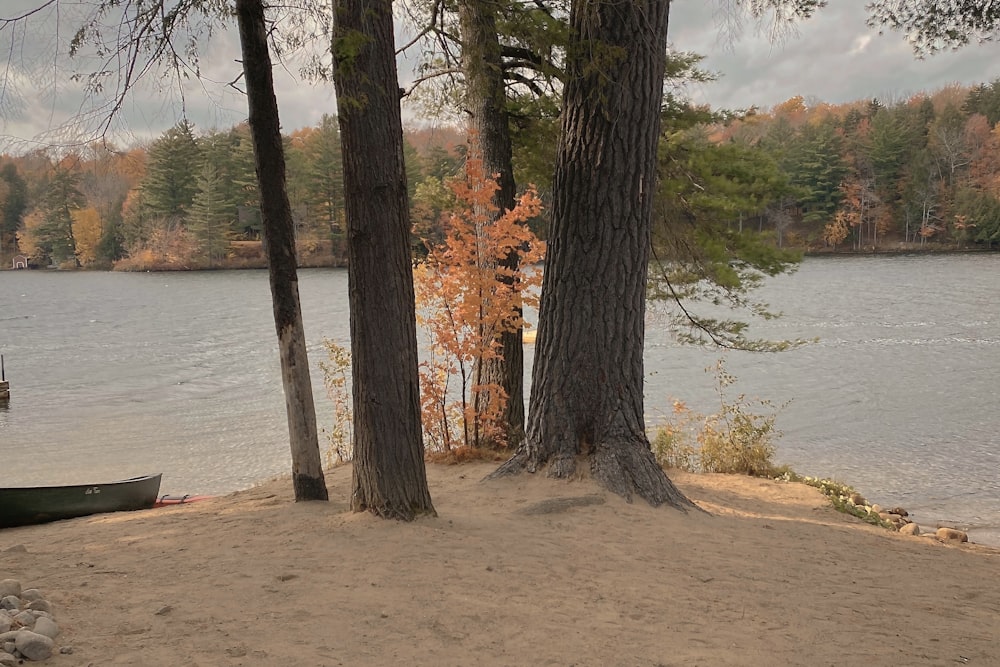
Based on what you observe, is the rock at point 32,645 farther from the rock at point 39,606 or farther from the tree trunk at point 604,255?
the tree trunk at point 604,255

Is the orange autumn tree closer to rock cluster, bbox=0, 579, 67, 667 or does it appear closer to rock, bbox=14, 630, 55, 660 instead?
rock cluster, bbox=0, 579, 67, 667

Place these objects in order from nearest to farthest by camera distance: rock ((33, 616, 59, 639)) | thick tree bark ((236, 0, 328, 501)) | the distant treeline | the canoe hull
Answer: rock ((33, 616, 59, 639)) < thick tree bark ((236, 0, 328, 501)) < the canoe hull < the distant treeline

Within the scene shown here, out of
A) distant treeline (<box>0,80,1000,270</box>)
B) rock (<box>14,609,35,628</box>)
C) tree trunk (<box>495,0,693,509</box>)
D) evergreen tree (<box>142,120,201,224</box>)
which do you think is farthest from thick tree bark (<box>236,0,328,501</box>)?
evergreen tree (<box>142,120,201,224</box>)

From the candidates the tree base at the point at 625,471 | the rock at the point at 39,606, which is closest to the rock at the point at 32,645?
the rock at the point at 39,606

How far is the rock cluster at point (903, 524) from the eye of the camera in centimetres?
782

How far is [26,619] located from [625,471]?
457 cm

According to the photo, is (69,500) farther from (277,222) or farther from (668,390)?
(668,390)

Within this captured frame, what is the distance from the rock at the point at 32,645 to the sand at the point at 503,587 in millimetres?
99

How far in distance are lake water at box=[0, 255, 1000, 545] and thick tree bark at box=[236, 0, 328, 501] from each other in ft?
19.5

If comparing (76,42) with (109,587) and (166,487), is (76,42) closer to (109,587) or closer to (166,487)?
(109,587)

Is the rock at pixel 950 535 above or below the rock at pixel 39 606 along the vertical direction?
below

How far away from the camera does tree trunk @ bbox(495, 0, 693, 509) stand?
21.9 feet

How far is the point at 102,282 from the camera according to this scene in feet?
180

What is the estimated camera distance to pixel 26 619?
3297mm
